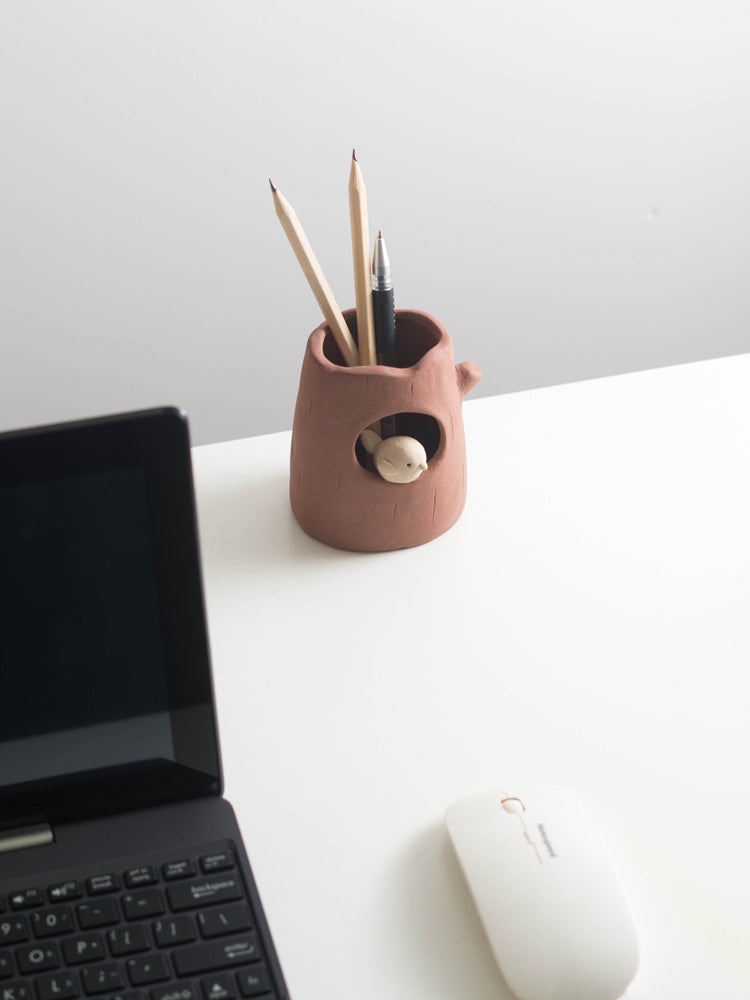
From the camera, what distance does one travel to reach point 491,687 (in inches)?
22.5

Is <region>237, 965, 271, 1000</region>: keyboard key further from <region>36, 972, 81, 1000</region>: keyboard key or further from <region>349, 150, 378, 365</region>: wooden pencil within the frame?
<region>349, 150, 378, 365</region>: wooden pencil

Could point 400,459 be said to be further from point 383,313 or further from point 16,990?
point 16,990

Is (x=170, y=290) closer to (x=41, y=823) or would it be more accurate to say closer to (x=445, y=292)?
(x=445, y=292)

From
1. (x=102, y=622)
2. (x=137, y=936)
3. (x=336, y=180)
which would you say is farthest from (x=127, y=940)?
(x=336, y=180)

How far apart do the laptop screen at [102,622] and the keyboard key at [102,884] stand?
42mm

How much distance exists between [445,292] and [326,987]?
131 cm

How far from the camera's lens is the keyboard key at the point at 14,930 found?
41cm

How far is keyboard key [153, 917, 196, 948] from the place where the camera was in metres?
0.41

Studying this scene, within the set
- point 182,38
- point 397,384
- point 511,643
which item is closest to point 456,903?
point 511,643

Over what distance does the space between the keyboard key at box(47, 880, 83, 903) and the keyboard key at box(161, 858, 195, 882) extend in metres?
0.03

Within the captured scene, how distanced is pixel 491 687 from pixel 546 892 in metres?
0.15

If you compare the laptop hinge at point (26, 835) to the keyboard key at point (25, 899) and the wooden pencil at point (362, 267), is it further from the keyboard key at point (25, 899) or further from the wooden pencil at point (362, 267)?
the wooden pencil at point (362, 267)

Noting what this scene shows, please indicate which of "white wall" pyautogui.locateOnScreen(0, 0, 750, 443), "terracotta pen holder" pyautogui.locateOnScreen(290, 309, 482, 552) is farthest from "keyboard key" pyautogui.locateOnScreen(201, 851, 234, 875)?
"white wall" pyautogui.locateOnScreen(0, 0, 750, 443)

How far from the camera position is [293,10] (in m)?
1.36
